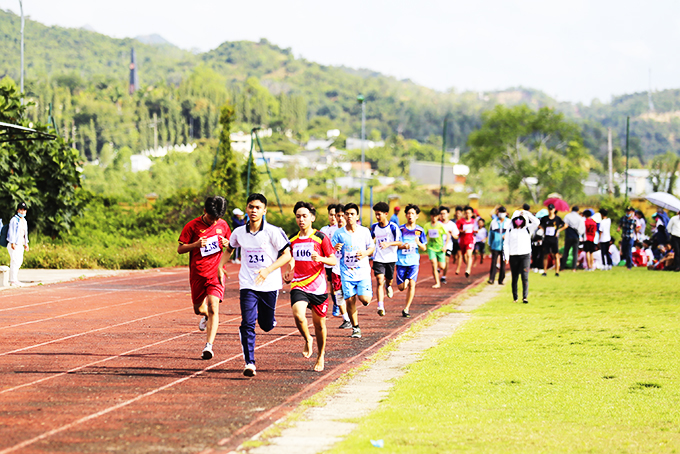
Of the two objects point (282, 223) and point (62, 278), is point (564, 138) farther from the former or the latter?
point (62, 278)

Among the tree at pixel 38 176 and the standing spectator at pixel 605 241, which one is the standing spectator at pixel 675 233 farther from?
the tree at pixel 38 176

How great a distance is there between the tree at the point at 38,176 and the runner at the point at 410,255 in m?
16.9

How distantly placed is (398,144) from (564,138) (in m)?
90.9

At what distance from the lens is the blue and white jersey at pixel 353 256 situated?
11.1 m

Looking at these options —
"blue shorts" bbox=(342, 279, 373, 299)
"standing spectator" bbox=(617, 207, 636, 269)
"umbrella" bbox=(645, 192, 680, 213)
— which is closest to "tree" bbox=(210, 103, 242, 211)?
"standing spectator" bbox=(617, 207, 636, 269)

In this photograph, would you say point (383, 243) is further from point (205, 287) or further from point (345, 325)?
point (205, 287)

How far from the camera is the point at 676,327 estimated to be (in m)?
12.0

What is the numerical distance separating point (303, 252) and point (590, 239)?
56.3ft

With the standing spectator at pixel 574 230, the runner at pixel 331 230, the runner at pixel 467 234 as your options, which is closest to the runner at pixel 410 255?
the runner at pixel 331 230

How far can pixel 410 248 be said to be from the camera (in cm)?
1352

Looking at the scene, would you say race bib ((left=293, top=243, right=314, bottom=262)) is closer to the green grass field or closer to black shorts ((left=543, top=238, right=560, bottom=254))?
the green grass field

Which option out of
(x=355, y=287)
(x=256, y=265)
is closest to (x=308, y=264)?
(x=256, y=265)

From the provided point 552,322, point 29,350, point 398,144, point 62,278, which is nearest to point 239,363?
point 29,350

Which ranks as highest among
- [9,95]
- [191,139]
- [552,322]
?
[191,139]
